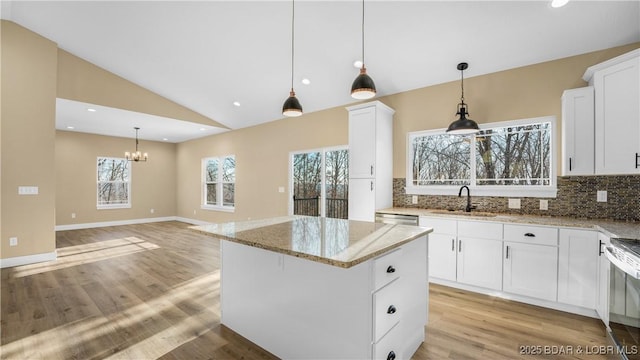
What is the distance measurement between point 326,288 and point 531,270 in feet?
7.98

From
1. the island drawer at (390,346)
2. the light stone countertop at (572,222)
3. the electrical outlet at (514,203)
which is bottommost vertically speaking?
the island drawer at (390,346)

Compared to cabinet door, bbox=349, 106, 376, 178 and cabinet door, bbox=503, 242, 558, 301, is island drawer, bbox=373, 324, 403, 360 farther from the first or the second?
cabinet door, bbox=349, 106, 376, 178

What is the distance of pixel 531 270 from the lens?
2906 mm

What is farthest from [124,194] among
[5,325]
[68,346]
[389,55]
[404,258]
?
[404,258]

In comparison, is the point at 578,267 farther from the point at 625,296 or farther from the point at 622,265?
the point at 622,265

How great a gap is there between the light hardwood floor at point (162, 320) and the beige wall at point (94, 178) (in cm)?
399

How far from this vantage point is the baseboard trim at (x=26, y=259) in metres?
4.16

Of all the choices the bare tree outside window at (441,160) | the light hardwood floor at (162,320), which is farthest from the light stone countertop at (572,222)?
the light hardwood floor at (162,320)

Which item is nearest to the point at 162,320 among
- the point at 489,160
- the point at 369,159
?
the point at 369,159

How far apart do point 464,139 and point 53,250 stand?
659cm

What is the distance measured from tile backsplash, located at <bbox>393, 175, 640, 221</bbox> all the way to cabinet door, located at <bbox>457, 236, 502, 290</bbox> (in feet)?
2.36

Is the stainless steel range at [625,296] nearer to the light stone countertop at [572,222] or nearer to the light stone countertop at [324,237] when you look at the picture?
the light stone countertop at [572,222]

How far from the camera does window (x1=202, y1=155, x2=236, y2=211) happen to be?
24.8 ft

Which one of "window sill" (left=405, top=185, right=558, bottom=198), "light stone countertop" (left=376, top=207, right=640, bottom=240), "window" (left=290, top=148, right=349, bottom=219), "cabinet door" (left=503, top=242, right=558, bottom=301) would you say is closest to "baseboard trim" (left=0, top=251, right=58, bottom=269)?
"window" (left=290, top=148, right=349, bottom=219)
